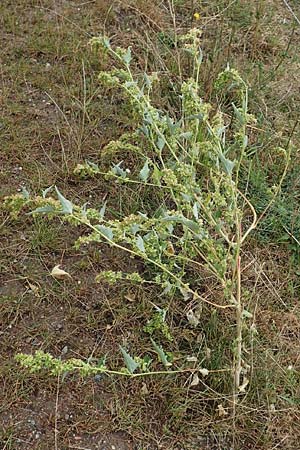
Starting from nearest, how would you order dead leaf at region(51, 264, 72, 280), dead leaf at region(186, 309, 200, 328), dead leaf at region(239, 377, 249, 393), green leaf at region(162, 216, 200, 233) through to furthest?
green leaf at region(162, 216, 200, 233), dead leaf at region(239, 377, 249, 393), dead leaf at region(186, 309, 200, 328), dead leaf at region(51, 264, 72, 280)

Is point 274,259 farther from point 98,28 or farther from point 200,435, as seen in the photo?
point 98,28

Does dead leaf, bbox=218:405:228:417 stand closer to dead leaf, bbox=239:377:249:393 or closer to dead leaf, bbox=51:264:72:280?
dead leaf, bbox=239:377:249:393

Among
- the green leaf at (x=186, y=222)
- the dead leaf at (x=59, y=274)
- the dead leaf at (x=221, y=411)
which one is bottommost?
the dead leaf at (x=221, y=411)

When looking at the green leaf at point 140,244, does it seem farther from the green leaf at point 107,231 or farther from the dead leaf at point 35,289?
the dead leaf at point 35,289

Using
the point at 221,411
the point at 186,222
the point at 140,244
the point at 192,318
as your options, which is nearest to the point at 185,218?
the point at 186,222

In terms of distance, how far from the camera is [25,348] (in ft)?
6.96

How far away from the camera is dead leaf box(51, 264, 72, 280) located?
2.29 meters

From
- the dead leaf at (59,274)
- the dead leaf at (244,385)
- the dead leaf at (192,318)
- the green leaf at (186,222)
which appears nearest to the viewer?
the green leaf at (186,222)

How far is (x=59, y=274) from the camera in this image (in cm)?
230

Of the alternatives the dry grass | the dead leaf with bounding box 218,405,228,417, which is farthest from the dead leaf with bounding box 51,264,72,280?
the dead leaf with bounding box 218,405,228,417

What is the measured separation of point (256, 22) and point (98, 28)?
2.83 ft

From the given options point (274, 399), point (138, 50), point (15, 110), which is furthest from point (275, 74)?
point (274, 399)

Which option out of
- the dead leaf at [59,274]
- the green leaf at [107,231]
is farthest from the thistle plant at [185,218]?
the dead leaf at [59,274]

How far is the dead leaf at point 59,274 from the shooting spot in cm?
229
